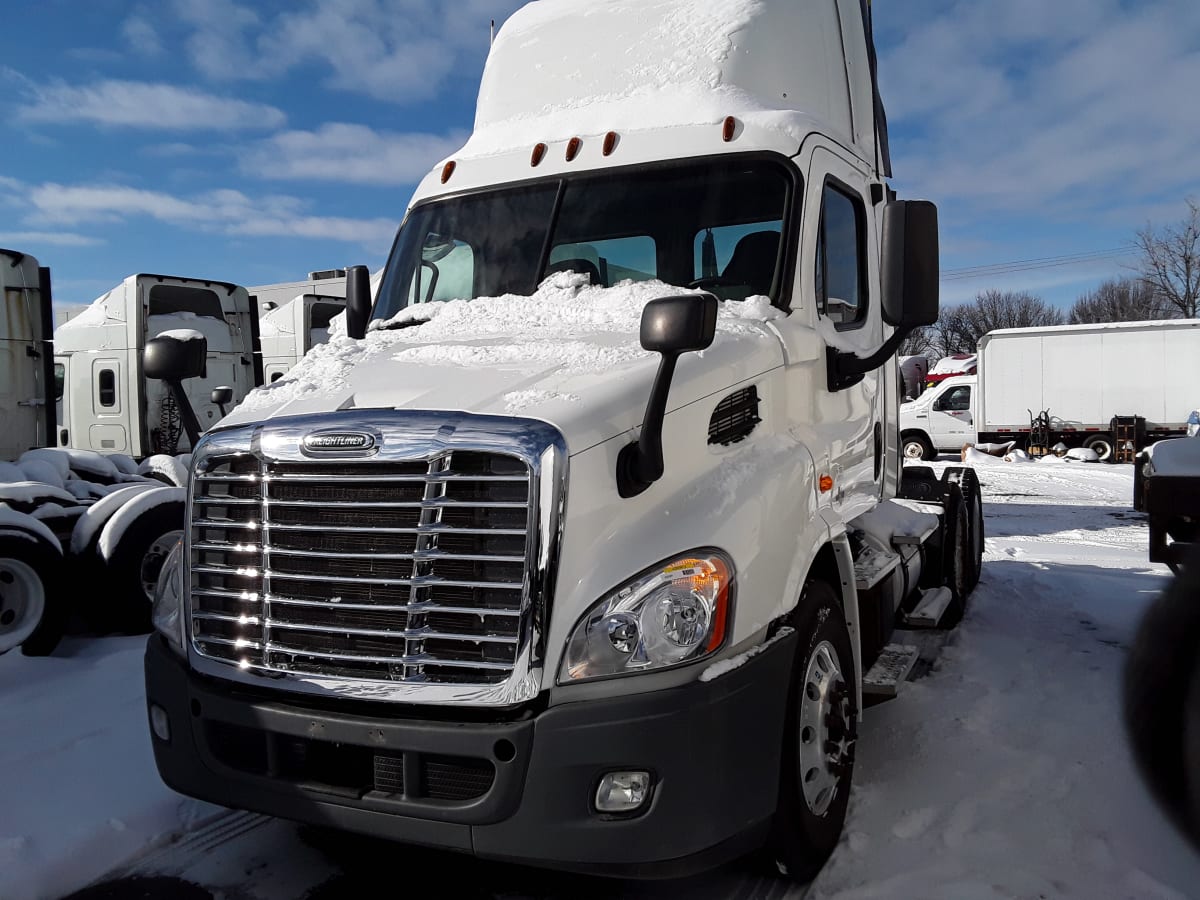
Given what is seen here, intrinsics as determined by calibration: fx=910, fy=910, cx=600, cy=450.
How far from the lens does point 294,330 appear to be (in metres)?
15.9

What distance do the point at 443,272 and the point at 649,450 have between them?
7.18 ft

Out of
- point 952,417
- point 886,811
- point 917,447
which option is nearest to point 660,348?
point 886,811

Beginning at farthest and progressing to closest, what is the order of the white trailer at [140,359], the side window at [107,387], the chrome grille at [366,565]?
the side window at [107,387], the white trailer at [140,359], the chrome grille at [366,565]

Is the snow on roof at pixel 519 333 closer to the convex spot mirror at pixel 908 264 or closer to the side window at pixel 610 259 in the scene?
the side window at pixel 610 259

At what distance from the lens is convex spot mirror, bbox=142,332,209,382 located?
3.59 metres

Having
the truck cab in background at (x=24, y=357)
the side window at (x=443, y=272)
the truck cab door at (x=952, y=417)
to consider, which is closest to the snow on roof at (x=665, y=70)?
the side window at (x=443, y=272)

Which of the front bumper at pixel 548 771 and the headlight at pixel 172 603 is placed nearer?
the front bumper at pixel 548 771

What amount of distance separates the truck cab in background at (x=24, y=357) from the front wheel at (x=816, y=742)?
7917 mm

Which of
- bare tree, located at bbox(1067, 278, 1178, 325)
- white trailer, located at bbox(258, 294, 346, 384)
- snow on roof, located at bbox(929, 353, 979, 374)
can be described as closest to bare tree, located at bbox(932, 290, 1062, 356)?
bare tree, located at bbox(1067, 278, 1178, 325)

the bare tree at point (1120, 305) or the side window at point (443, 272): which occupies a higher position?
the bare tree at point (1120, 305)

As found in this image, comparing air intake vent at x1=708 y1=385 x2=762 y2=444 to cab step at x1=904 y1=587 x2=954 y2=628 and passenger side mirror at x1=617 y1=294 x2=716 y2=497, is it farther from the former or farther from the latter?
cab step at x1=904 y1=587 x2=954 y2=628

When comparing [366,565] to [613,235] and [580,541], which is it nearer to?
[580,541]

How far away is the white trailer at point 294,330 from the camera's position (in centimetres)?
1572

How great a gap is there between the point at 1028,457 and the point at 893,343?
69.4 ft
